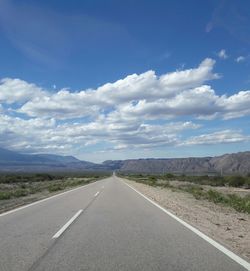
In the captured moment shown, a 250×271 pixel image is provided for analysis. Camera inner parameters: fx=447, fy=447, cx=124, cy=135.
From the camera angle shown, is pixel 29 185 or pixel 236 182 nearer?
pixel 29 185

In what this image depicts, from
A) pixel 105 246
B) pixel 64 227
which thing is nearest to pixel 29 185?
pixel 64 227

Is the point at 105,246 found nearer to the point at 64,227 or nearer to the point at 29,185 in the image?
the point at 64,227

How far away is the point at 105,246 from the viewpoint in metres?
9.74

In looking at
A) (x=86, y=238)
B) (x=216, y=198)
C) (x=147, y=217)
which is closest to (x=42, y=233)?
(x=86, y=238)

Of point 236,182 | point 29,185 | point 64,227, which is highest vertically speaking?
point 236,182

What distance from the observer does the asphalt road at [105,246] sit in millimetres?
7812

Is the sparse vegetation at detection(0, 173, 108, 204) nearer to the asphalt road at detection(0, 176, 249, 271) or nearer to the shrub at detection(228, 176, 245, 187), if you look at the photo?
the asphalt road at detection(0, 176, 249, 271)

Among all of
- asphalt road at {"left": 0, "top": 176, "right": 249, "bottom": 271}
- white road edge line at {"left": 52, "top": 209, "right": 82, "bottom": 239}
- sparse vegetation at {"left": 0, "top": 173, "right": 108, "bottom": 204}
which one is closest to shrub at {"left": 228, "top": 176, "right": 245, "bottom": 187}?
sparse vegetation at {"left": 0, "top": 173, "right": 108, "bottom": 204}

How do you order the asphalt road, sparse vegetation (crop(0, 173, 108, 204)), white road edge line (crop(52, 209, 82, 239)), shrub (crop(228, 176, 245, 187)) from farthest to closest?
shrub (crop(228, 176, 245, 187)) → sparse vegetation (crop(0, 173, 108, 204)) → white road edge line (crop(52, 209, 82, 239)) → the asphalt road

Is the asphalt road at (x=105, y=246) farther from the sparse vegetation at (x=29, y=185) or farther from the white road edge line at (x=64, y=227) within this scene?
the sparse vegetation at (x=29, y=185)

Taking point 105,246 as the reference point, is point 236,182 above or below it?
above

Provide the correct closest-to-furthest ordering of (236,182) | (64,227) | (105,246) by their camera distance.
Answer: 1. (105,246)
2. (64,227)
3. (236,182)

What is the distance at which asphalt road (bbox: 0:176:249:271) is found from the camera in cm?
781

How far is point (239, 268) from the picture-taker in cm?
757
